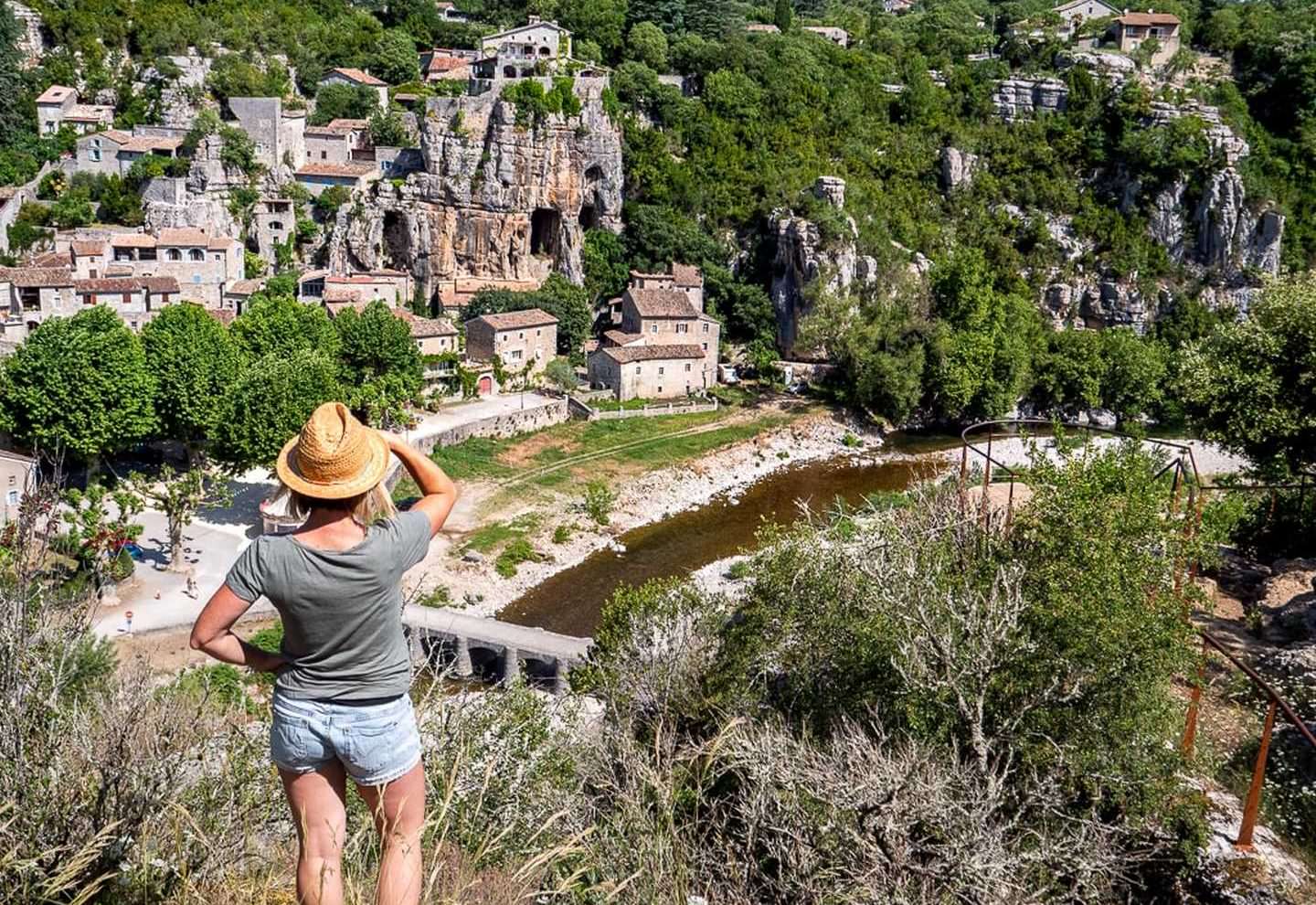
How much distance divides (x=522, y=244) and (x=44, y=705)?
4168cm

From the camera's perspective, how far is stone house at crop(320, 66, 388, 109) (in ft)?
174

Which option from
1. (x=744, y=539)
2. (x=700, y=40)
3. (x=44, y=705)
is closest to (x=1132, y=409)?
(x=744, y=539)

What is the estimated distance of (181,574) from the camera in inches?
934

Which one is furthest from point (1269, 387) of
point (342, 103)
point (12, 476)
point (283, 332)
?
point (342, 103)

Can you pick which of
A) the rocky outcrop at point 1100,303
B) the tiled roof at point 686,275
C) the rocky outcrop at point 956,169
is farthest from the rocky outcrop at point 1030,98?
the tiled roof at point 686,275

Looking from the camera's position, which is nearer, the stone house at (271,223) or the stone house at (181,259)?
the stone house at (181,259)

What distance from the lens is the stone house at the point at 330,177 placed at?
4669 centimetres

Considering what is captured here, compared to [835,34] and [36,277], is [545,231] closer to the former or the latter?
[36,277]

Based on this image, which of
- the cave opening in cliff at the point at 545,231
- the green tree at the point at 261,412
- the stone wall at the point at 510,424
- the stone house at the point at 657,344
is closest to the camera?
the green tree at the point at 261,412

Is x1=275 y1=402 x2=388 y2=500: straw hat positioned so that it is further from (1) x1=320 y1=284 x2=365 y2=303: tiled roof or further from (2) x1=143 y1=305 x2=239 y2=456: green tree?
(1) x1=320 y1=284 x2=365 y2=303: tiled roof

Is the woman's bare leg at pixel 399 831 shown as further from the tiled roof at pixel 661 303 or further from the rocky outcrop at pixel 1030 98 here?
the rocky outcrop at pixel 1030 98

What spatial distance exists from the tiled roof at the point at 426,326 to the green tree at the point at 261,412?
10720mm

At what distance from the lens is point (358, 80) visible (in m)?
53.4

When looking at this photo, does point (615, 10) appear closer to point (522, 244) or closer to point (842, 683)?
point (522, 244)
